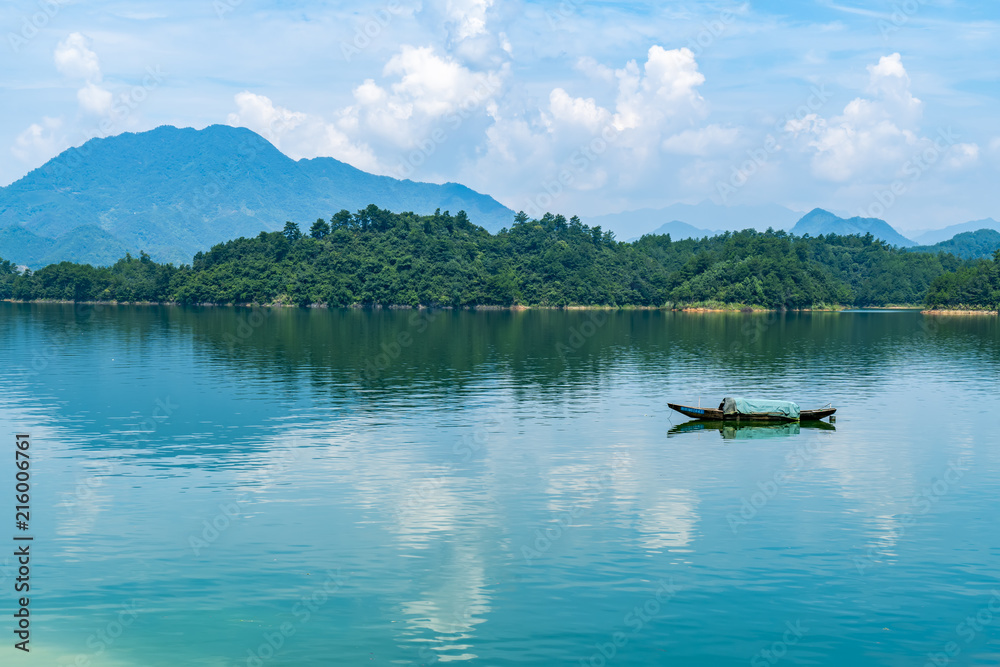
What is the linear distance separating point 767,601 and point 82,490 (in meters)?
28.8

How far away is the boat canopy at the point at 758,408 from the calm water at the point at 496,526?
122 centimetres

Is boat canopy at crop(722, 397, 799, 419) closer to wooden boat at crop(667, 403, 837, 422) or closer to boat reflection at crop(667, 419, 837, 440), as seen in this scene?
wooden boat at crop(667, 403, 837, 422)

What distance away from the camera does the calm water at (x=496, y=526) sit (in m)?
23.4

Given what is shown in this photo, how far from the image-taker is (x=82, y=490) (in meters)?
37.5

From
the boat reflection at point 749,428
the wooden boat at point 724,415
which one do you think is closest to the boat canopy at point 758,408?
the wooden boat at point 724,415

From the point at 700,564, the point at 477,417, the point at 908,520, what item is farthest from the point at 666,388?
the point at 700,564

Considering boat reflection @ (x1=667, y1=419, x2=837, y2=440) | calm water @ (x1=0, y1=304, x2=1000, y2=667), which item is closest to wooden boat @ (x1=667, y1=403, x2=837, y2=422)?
boat reflection @ (x1=667, y1=419, x2=837, y2=440)

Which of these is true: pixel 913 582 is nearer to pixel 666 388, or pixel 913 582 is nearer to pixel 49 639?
pixel 49 639

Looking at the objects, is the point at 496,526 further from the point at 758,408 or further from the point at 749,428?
the point at 758,408

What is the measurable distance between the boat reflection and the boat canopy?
0.80 m

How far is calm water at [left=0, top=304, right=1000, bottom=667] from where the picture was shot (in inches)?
920

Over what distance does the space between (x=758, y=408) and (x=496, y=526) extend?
95.9 ft

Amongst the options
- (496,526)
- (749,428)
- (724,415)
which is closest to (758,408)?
(749,428)

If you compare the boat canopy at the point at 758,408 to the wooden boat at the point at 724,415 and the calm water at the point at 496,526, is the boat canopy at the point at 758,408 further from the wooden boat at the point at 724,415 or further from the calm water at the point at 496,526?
the calm water at the point at 496,526
